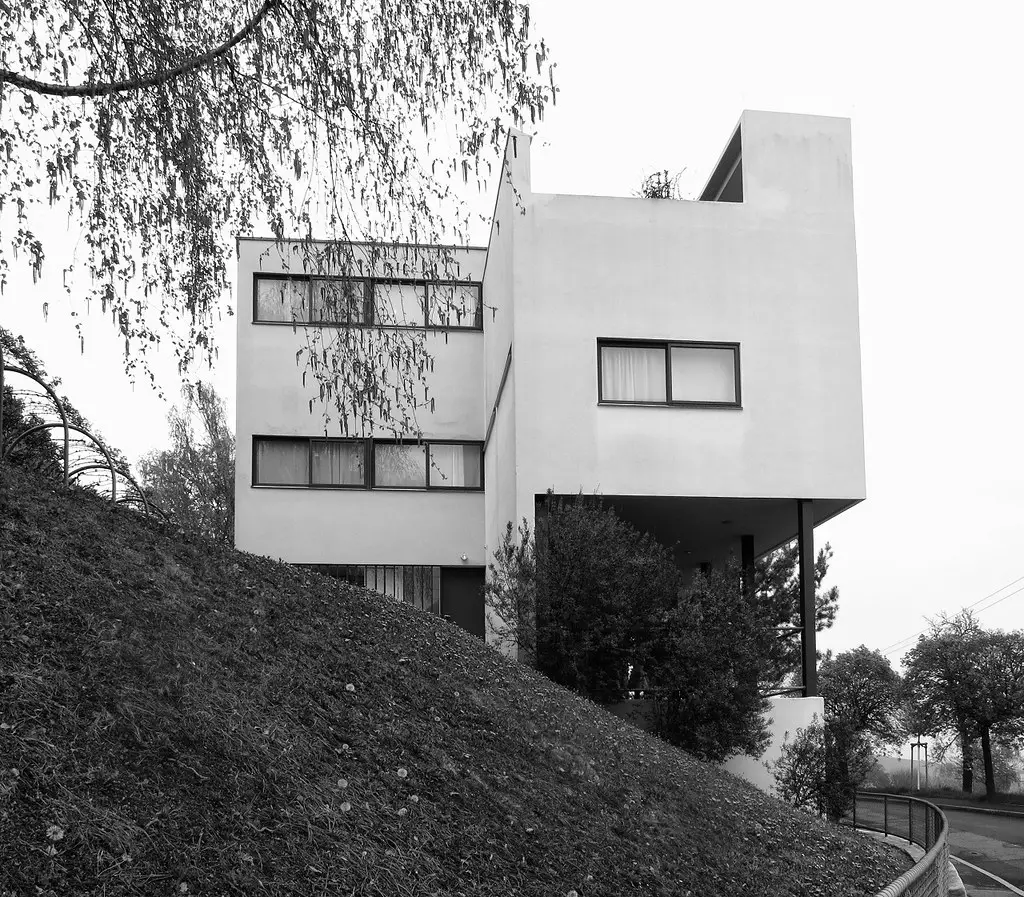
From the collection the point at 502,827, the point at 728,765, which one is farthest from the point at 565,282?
the point at 502,827

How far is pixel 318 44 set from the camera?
8320 millimetres

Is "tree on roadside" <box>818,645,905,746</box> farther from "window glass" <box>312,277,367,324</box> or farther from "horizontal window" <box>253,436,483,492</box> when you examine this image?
"window glass" <box>312,277,367,324</box>

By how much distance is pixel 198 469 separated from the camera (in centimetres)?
4453

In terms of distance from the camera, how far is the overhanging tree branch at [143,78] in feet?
27.5

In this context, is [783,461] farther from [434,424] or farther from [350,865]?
[350,865]

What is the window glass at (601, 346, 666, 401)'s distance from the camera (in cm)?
1727

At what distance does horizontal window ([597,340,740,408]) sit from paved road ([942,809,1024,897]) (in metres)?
7.65

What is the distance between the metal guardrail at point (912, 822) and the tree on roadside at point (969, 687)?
24.0 meters

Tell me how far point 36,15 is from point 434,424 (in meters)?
16.0

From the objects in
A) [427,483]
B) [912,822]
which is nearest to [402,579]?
[427,483]

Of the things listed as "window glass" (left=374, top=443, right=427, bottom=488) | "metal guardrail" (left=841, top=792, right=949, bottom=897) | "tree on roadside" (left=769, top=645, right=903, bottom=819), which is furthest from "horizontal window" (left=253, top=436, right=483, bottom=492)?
"metal guardrail" (left=841, top=792, right=949, bottom=897)

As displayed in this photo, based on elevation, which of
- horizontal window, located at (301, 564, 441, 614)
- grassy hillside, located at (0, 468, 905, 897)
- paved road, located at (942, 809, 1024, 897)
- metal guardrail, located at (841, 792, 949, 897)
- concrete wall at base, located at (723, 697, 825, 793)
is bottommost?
paved road, located at (942, 809, 1024, 897)

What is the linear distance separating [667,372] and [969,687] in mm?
29535

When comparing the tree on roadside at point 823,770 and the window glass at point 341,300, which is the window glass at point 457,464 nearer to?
the tree on roadside at point 823,770
